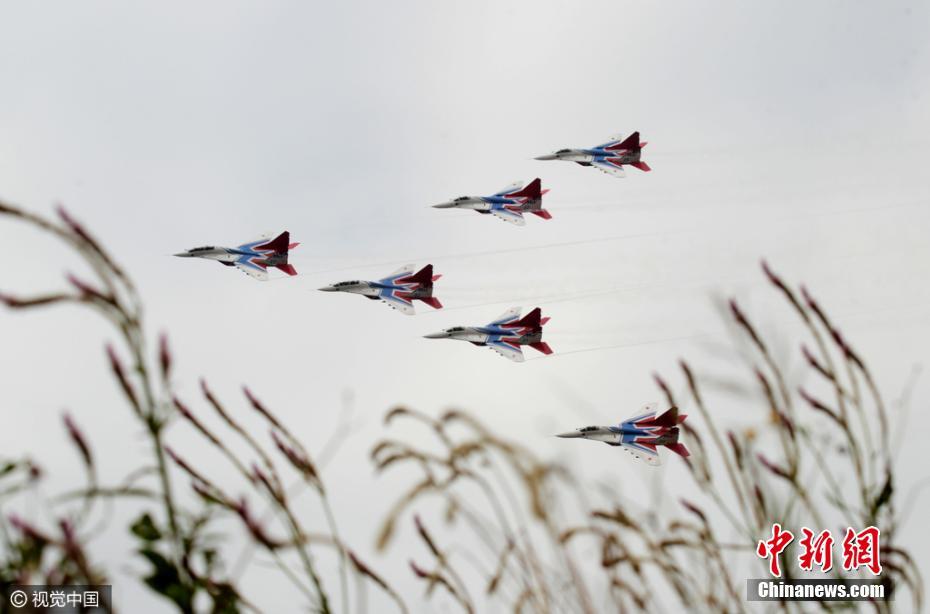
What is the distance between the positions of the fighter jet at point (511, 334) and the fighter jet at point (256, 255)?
49.8 feet

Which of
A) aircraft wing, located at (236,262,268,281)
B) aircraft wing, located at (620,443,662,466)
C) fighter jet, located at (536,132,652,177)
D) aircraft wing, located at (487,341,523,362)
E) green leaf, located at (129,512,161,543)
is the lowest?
green leaf, located at (129,512,161,543)

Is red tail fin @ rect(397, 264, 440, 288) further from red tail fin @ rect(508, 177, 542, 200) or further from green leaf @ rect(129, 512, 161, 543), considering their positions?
green leaf @ rect(129, 512, 161, 543)

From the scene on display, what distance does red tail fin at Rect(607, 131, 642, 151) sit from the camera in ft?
388

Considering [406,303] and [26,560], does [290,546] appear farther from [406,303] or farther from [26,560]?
[406,303]

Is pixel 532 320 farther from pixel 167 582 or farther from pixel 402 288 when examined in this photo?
pixel 167 582

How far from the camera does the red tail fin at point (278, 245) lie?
4026 inches

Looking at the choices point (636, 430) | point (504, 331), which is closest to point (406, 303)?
point (504, 331)

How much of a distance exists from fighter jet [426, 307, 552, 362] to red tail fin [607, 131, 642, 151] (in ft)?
88.3

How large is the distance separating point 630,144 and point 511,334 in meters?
30.1

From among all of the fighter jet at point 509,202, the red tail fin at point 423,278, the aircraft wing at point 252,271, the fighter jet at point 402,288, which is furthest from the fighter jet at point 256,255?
the fighter jet at point 509,202

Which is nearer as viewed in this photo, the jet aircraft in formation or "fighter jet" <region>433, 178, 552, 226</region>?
the jet aircraft in formation

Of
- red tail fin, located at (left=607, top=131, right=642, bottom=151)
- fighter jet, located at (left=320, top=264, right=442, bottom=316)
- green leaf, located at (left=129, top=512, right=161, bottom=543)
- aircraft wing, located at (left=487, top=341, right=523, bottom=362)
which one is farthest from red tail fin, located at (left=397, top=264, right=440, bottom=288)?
green leaf, located at (left=129, top=512, right=161, bottom=543)

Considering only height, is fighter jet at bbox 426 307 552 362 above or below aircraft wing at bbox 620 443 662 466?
above

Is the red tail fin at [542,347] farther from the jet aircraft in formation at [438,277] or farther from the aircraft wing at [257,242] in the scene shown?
the aircraft wing at [257,242]
